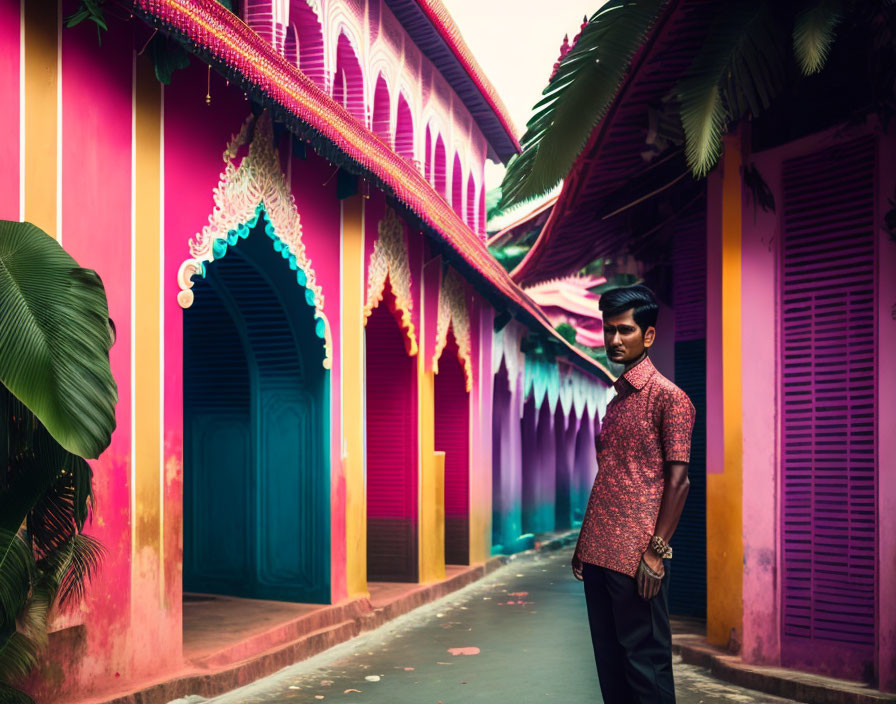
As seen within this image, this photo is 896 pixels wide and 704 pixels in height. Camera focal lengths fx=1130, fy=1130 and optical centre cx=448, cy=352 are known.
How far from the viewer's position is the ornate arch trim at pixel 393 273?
1117 cm

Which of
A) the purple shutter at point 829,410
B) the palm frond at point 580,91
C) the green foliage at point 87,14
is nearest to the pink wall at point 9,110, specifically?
the green foliage at point 87,14

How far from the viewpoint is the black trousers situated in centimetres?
432

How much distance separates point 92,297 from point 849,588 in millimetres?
4986

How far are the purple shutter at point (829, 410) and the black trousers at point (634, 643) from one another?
3107 millimetres

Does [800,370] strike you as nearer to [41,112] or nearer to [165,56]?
[165,56]

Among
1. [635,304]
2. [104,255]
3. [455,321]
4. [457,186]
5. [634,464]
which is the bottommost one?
[634,464]

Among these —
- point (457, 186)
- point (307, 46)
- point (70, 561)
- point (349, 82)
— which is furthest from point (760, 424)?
point (457, 186)

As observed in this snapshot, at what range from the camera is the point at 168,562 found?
7008mm

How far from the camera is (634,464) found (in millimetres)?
4512

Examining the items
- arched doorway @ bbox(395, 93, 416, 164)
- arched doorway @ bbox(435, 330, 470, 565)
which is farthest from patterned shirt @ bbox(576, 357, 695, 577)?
arched doorway @ bbox(435, 330, 470, 565)

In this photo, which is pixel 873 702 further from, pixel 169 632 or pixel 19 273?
pixel 19 273

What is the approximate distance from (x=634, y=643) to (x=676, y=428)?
844 millimetres

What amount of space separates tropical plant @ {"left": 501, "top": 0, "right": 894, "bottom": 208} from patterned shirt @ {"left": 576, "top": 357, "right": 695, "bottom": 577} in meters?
2.85

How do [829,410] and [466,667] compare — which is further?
[466,667]
